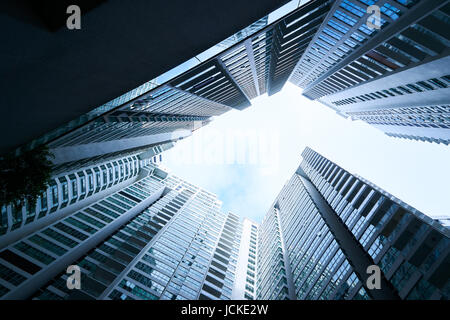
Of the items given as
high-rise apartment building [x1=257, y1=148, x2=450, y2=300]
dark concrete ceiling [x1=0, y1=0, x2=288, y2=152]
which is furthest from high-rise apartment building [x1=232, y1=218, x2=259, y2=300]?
dark concrete ceiling [x1=0, y1=0, x2=288, y2=152]

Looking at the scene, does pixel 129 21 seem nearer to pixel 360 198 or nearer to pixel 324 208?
pixel 360 198

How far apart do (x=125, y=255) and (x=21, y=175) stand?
41206 millimetres

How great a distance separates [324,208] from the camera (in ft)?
210

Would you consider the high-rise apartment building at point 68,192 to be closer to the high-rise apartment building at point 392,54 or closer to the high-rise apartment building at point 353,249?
the high-rise apartment building at point 353,249

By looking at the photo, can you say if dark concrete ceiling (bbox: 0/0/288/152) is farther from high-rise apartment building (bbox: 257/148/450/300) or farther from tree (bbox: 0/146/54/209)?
high-rise apartment building (bbox: 257/148/450/300)

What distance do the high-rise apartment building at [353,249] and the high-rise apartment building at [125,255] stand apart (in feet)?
51.8

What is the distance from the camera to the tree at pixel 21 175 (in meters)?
12.4

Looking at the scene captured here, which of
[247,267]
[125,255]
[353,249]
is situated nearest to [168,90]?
[125,255]

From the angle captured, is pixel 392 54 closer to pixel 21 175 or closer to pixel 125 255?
pixel 21 175

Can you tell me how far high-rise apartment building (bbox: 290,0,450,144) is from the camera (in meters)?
23.9

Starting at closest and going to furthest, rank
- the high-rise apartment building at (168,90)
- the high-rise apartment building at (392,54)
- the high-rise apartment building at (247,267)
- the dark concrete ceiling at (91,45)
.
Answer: the dark concrete ceiling at (91,45) < the high-rise apartment building at (168,90) < the high-rise apartment building at (392,54) < the high-rise apartment building at (247,267)

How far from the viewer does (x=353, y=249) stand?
42.5 m

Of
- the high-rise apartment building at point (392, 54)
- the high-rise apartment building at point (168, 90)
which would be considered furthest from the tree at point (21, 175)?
the high-rise apartment building at point (392, 54)
